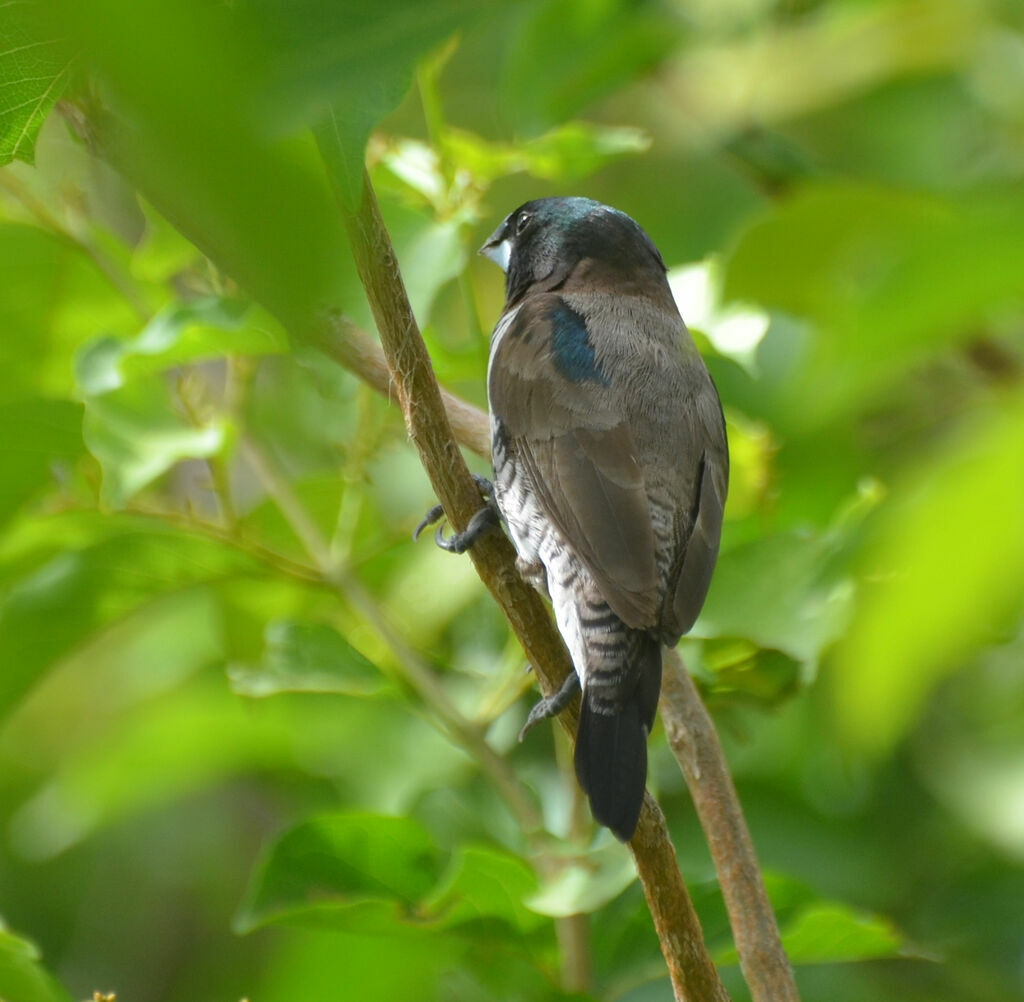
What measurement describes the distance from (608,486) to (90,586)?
40.0 inches

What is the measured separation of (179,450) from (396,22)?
1409mm

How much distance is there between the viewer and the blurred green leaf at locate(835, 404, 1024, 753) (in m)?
0.61

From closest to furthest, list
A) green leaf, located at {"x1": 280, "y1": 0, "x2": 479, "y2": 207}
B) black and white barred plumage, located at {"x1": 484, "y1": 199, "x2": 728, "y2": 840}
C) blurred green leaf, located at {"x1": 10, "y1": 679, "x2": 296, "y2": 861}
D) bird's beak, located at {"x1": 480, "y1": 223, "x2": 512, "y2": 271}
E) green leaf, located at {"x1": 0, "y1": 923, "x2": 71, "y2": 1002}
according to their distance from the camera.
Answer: green leaf, located at {"x1": 280, "y1": 0, "x2": 479, "y2": 207} < green leaf, located at {"x1": 0, "y1": 923, "x2": 71, "y2": 1002} < black and white barred plumage, located at {"x1": 484, "y1": 199, "x2": 728, "y2": 840} < blurred green leaf, located at {"x1": 10, "y1": 679, "x2": 296, "y2": 861} < bird's beak, located at {"x1": 480, "y1": 223, "x2": 512, "y2": 271}

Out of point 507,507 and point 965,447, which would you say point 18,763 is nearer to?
point 507,507

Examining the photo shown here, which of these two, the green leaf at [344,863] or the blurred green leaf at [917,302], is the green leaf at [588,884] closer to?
the green leaf at [344,863]

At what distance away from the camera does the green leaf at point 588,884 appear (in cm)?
195

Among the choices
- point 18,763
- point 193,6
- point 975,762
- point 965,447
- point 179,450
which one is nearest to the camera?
point 193,6

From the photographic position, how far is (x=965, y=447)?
657mm

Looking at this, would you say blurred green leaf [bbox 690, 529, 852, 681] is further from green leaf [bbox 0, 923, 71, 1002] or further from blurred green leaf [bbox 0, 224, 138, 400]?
blurred green leaf [bbox 0, 224, 138, 400]

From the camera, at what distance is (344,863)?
2.21m

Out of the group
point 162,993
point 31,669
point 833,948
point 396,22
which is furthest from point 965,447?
point 162,993

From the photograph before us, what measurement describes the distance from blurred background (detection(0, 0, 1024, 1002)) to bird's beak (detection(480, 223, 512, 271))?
35cm

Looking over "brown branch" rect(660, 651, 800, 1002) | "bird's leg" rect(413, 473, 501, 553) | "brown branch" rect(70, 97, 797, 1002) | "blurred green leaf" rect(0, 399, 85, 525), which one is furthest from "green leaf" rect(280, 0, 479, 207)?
"blurred green leaf" rect(0, 399, 85, 525)

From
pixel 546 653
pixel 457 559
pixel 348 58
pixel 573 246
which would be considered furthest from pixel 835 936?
pixel 573 246
